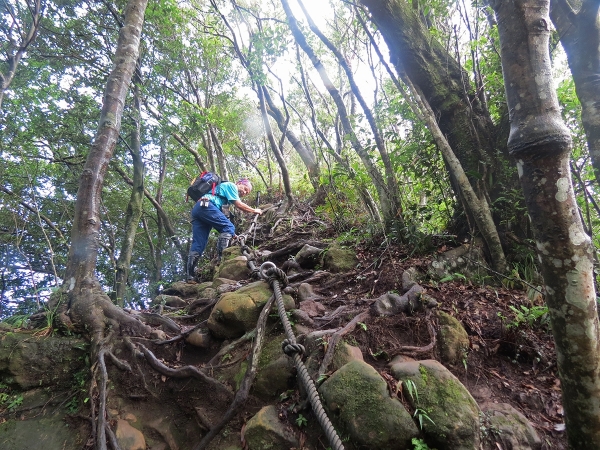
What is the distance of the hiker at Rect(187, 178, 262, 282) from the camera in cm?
673

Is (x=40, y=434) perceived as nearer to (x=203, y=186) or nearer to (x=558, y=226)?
(x=558, y=226)

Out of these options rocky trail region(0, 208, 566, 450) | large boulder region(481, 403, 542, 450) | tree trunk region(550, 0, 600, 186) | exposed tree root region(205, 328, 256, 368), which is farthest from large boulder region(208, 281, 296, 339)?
tree trunk region(550, 0, 600, 186)

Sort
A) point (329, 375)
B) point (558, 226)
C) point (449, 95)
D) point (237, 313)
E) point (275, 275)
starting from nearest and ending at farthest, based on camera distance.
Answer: point (558, 226) → point (329, 375) → point (237, 313) → point (275, 275) → point (449, 95)

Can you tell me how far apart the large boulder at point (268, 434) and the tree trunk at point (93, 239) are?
71.9 inches

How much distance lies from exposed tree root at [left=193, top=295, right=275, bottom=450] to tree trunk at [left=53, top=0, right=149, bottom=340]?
1.41m

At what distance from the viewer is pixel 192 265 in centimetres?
720

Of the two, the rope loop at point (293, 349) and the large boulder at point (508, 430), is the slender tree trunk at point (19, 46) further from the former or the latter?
the large boulder at point (508, 430)

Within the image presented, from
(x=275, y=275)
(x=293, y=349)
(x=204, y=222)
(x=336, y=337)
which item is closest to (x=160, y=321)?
(x=275, y=275)

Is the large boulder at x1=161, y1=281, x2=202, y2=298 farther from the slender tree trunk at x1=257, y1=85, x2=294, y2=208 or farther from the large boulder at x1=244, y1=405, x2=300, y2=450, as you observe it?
the large boulder at x1=244, y1=405, x2=300, y2=450

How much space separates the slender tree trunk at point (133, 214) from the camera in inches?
294

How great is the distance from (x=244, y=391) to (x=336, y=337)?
866 millimetres

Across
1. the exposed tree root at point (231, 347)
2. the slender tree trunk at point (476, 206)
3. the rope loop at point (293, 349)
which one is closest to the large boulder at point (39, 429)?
the exposed tree root at point (231, 347)

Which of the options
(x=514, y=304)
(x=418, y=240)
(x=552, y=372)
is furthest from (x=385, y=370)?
(x=418, y=240)

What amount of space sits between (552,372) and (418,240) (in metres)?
2.00
